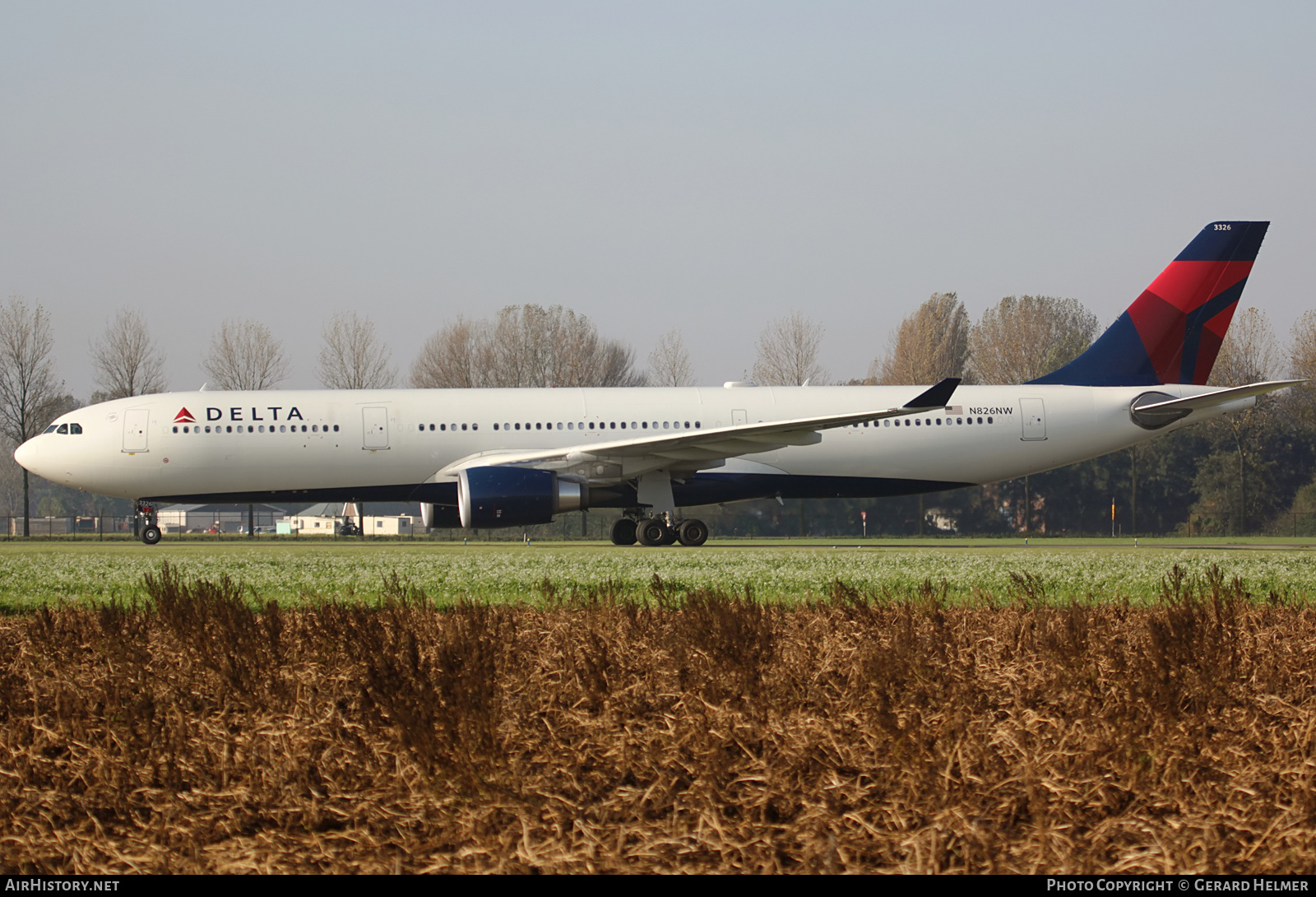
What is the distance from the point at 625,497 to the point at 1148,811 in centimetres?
1990

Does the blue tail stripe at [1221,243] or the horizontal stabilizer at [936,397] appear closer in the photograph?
the horizontal stabilizer at [936,397]

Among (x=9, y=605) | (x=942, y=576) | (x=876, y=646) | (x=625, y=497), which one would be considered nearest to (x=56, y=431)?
(x=625, y=497)

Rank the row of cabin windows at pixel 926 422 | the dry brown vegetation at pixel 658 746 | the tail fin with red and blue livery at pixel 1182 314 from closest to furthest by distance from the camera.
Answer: the dry brown vegetation at pixel 658 746 < the row of cabin windows at pixel 926 422 < the tail fin with red and blue livery at pixel 1182 314

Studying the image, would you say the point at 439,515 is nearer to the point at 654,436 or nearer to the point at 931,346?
the point at 654,436

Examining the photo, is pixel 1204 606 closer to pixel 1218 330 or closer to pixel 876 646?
pixel 876 646

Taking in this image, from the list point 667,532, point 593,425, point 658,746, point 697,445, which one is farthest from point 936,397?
point 658,746

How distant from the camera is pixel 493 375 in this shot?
6006 cm

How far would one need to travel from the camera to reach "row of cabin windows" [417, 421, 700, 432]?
23672 millimetres

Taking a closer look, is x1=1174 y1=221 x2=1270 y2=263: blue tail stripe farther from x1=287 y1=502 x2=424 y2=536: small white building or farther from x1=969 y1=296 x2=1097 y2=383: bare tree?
x1=287 y1=502 x2=424 y2=536: small white building

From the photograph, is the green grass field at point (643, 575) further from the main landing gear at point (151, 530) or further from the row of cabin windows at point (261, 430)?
the main landing gear at point (151, 530)

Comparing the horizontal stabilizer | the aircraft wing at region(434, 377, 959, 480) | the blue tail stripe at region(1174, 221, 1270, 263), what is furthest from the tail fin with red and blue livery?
the horizontal stabilizer

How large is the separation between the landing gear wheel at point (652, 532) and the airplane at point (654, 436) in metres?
0.04

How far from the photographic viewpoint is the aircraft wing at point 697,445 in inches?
834

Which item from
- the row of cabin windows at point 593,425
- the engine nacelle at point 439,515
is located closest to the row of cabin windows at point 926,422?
the row of cabin windows at point 593,425
